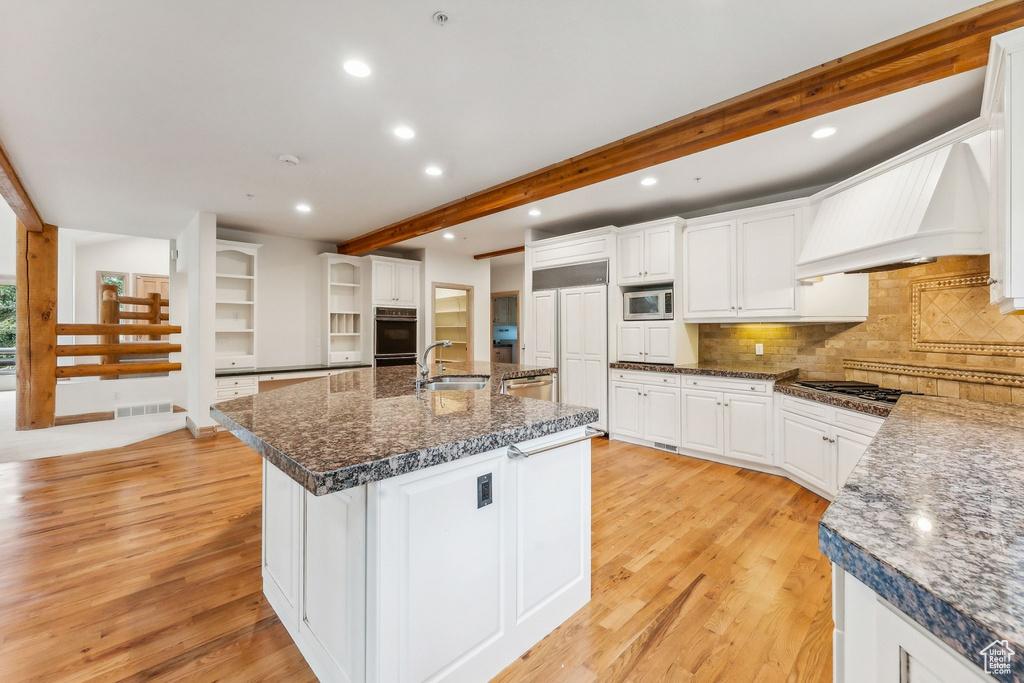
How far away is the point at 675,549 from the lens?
236 centimetres

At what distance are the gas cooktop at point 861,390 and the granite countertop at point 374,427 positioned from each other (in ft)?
7.38

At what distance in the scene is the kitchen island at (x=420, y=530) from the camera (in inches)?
45.6

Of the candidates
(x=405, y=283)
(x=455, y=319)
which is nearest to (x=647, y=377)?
(x=405, y=283)

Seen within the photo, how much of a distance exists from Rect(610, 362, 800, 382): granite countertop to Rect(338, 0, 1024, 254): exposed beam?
1982mm

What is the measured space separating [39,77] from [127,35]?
787 mm

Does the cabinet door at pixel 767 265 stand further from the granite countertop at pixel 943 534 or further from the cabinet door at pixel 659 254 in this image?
the granite countertop at pixel 943 534

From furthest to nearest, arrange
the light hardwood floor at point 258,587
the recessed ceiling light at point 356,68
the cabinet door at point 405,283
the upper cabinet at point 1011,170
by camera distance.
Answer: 1. the cabinet door at point 405,283
2. the recessed ceiling light at point 356,68
3. the light hardwood floor at point 258,587
4. the upper cabinet at point 1011,170

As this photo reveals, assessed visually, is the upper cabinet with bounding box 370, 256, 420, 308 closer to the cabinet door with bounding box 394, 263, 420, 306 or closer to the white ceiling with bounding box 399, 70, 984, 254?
the cabinet door with bounding box 394, 263, 420, 306

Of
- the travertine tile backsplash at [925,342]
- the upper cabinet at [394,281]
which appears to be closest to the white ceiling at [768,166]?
the travertine tile backsplash at [925,342]

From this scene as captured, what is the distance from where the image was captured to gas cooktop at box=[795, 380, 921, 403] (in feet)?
8.86

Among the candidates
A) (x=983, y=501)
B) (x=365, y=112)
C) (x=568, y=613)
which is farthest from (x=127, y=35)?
(x=983, y=501)

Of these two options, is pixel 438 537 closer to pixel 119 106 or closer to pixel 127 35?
pixel 127 35

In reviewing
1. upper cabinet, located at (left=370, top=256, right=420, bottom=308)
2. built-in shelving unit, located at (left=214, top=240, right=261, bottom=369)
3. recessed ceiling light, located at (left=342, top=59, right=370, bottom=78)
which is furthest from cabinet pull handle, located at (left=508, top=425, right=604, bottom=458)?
built-in shelving unit, located at (left=214, top=240, right=261, bottom=369)

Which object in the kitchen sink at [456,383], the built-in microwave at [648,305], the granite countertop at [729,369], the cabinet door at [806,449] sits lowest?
the cabinet door at [806,449]
